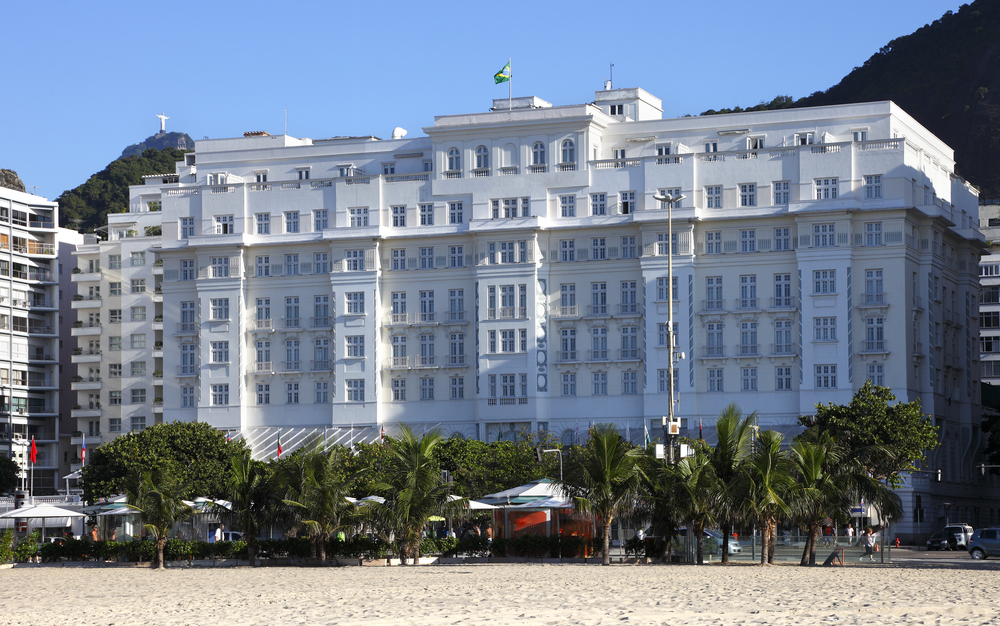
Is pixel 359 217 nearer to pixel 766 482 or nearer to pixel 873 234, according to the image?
pixel 873 234

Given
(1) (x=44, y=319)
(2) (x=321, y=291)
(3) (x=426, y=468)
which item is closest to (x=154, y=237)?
(1) (x=44, y=319)

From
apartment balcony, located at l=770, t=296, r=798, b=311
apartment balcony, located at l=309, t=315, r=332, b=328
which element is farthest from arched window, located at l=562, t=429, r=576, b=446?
apartment balcony, located at l=309, t=315, r=332, b=328

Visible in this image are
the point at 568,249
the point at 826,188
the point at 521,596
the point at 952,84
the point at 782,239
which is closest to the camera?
the point at 521,596

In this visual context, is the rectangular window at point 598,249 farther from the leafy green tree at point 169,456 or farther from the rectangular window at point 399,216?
the leafy green tree at point 169,456

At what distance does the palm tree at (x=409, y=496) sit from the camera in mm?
53000

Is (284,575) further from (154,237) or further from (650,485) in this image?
(154,237)

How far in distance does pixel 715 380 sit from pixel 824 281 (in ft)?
30.0

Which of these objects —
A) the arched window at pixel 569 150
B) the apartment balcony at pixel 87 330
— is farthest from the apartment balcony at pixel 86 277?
the arched window at pixel 569 150

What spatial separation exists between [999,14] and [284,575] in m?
121

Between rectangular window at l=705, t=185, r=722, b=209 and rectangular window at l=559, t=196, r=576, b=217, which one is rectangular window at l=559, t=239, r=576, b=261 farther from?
rectangular window at l=705, t=185, r=722, b=209

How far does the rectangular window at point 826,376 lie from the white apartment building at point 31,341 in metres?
62.2

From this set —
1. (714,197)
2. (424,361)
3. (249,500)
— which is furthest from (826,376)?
(249,500)

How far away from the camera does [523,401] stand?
9625 cm

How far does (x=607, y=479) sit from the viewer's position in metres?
50.6
